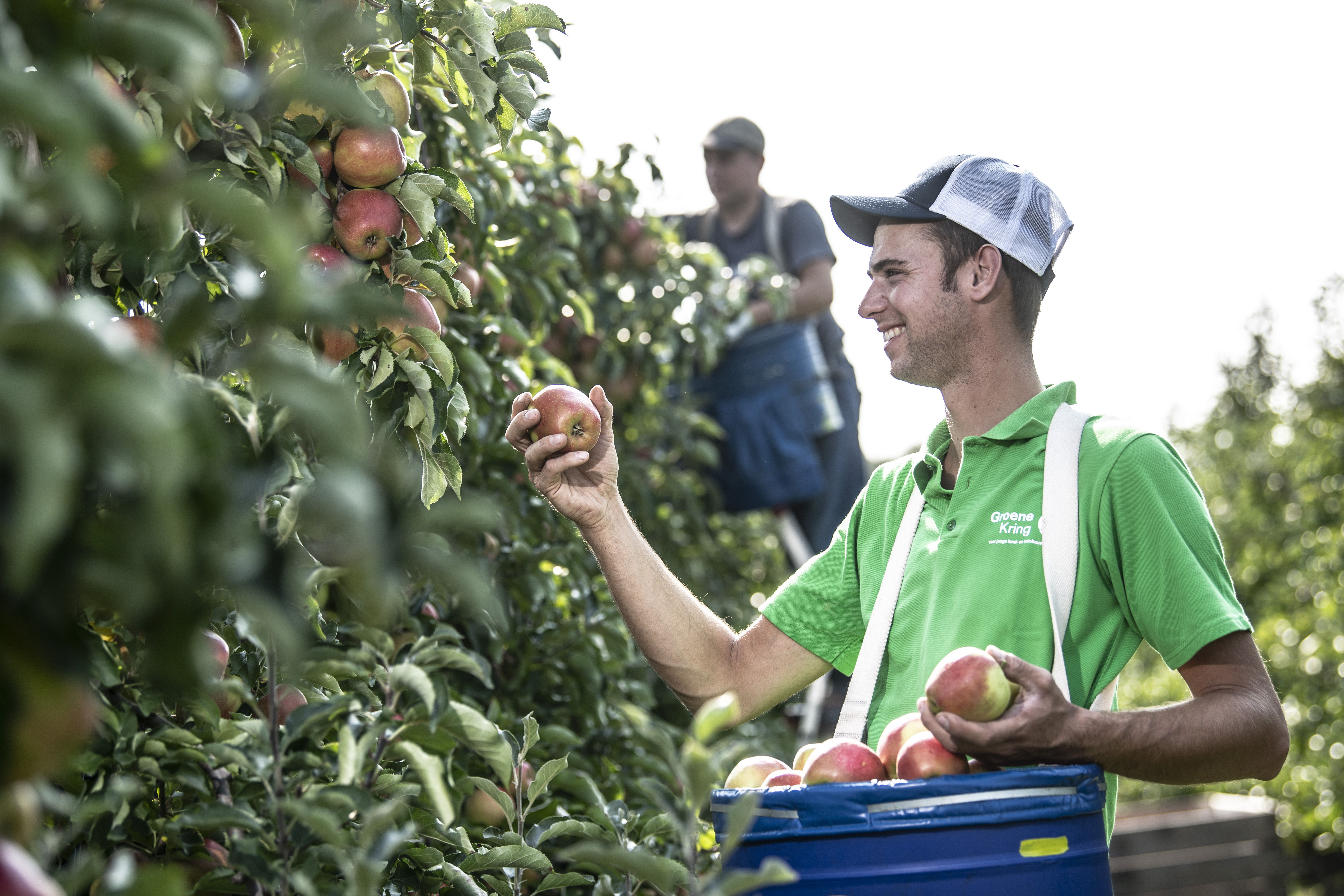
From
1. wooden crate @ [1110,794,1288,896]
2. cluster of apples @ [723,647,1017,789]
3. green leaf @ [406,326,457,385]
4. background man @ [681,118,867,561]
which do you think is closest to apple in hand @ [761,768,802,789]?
cluster of apples @ [723,647,1017,789]

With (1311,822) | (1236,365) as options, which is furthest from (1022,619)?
(1236,365)

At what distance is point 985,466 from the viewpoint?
1977mm

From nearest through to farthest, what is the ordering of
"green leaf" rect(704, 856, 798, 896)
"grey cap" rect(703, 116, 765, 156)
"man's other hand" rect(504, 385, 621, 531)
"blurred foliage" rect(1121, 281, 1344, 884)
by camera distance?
1. "green leaf" rect(704, 856, 798, 896)
2. "man's other hand" rect(504, 385, 621, 531)
3. "grey cap" rect(703, 116, 765, 156)
4. "blurred foliage" rect(1121, 281, 1344, 884)

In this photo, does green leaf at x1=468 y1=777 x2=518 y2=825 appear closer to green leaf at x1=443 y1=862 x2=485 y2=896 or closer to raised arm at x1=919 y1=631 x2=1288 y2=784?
green leaf at x1=443 y1=862 x2=485 y2=896

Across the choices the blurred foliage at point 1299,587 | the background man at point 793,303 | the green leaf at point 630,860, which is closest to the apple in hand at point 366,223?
the green leaf at point 630,860

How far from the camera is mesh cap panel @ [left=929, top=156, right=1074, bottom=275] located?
209 cm

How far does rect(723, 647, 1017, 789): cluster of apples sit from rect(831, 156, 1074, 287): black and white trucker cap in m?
0.82

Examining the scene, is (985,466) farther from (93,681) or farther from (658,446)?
(658,446)

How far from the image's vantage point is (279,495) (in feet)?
4.09

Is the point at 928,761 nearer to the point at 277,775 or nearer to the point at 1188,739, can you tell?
the point at 1188,739

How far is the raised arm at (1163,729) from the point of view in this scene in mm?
1420

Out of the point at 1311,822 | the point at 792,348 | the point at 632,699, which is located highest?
the point at 792,348

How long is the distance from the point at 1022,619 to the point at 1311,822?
202 inches

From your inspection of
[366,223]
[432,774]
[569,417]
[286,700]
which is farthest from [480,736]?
[569,417]
